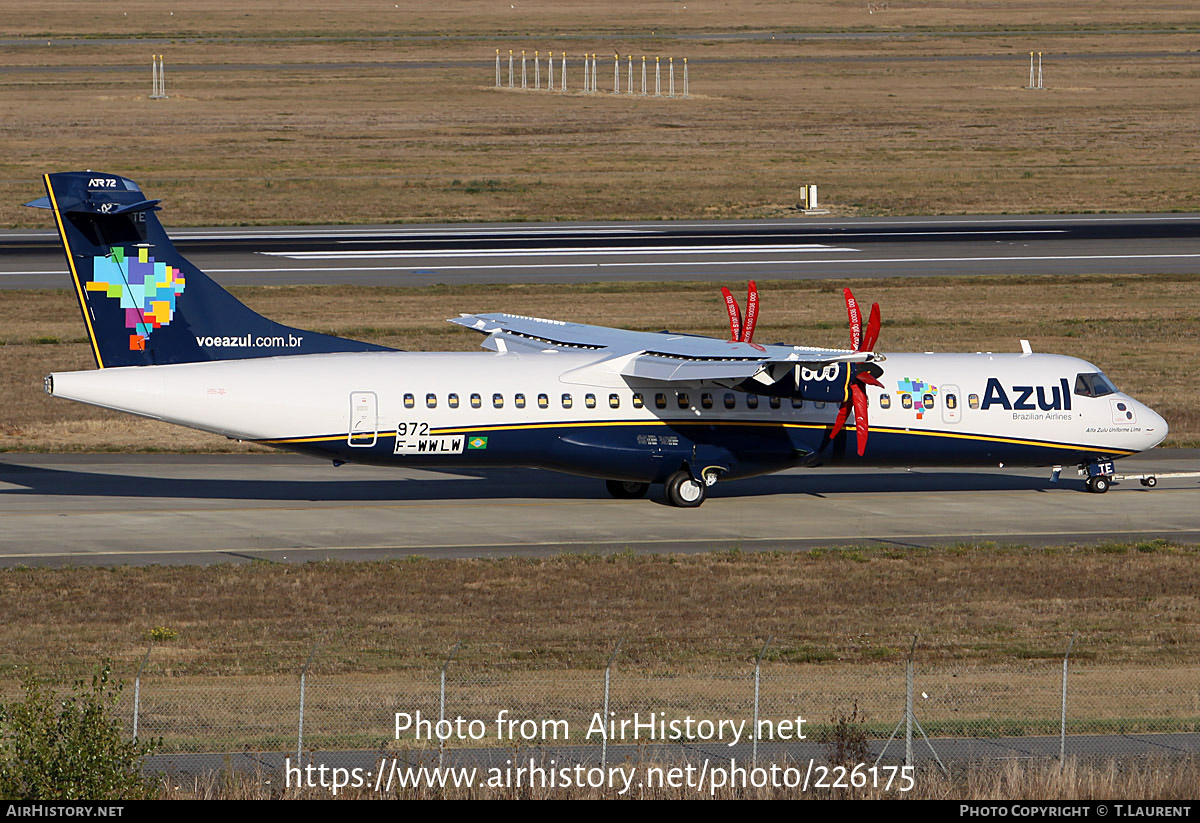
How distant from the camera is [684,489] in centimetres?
3884

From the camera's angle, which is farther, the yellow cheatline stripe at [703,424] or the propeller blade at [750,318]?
the propeller blade at [750,318]

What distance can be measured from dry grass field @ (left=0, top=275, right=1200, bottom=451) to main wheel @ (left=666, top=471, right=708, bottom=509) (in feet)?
59.9

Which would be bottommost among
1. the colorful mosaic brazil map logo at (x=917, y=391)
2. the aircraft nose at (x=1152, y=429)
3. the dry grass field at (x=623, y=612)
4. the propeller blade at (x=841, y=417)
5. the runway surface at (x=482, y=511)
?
the dry grass field at (x=623, y=612)

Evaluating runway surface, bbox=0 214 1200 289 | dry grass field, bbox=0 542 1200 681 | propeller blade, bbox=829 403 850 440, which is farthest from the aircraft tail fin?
runway surface, bbox=0 214 1200 289

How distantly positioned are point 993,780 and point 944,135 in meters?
99.0

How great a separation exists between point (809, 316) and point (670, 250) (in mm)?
14990

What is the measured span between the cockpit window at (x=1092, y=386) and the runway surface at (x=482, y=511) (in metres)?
2.81

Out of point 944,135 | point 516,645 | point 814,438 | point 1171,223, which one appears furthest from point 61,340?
point 944,135

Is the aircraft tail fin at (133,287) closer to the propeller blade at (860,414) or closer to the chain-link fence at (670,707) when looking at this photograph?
the chain-link fence at (670,707)

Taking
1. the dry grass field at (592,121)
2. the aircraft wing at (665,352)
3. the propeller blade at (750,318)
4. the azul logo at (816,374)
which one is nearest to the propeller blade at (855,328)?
the aircraft wing at (665,352)

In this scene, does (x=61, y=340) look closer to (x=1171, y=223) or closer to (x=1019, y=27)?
(x=1171, y=223)

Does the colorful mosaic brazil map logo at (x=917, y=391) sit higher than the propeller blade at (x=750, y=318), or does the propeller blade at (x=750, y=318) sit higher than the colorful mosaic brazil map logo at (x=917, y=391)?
the propeller blade at (x=750, y=318)

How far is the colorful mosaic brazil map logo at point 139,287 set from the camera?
36156 mm

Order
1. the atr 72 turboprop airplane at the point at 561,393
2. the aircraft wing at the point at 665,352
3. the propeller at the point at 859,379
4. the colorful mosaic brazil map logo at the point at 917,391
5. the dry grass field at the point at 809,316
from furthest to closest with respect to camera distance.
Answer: the dry grass field at the point at 809,316
the colorful mosaic brazil map logo at the point at 917,391
the propeller at the point at 859,379
the aircraft wing at the point at 665,352
the atr 72 turboprop airplane at the point at 561,393
